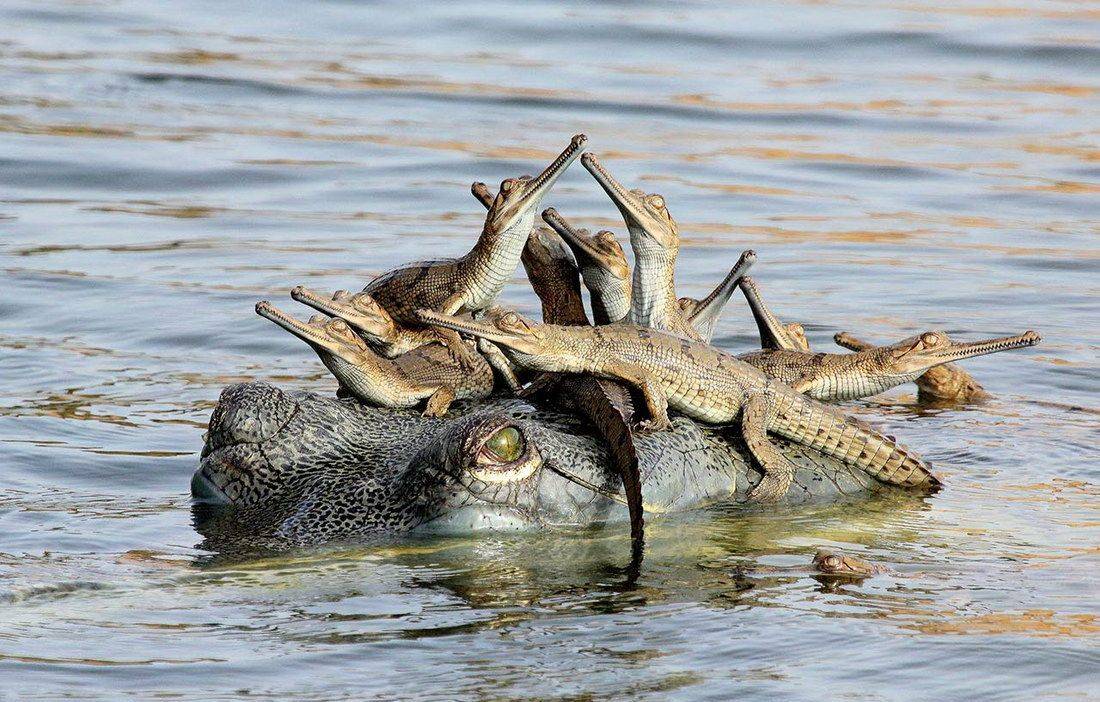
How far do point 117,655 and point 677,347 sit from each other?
8.65 feet

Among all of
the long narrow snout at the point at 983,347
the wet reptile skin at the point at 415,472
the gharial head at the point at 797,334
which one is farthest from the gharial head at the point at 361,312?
the long narrow snout at the point at 983,347

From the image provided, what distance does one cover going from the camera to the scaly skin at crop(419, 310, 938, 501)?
6.70m

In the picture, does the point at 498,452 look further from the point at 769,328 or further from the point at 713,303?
the point at 769,328

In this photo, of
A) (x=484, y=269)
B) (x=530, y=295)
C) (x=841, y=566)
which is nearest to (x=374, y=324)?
(x=484, y=269)

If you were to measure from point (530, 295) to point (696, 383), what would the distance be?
17.9 ft

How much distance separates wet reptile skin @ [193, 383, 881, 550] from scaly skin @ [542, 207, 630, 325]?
2.98 feet

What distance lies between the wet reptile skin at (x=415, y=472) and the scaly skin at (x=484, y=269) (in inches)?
22.3

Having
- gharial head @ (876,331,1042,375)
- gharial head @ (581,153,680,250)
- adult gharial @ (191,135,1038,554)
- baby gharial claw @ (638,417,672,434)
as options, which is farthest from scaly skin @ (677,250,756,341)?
baby gharial claw @ (638,417,672,434)

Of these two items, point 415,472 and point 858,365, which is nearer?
point 415,472

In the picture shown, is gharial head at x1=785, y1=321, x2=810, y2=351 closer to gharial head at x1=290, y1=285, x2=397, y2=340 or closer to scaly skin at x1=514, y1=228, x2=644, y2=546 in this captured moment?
scaly skin at x1=514, y1=228, x2=644, y2=546

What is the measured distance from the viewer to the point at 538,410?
673cm

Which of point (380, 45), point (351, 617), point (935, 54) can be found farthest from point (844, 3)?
point (351, 617)

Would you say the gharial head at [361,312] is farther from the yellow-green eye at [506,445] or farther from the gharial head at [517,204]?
the yellow-green eye at [506,445]

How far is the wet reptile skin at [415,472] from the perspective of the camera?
6.11m
